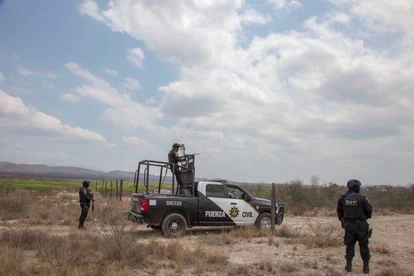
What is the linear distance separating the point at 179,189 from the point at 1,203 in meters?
10.7

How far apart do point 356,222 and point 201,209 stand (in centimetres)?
675

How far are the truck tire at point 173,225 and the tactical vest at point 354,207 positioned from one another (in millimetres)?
6587

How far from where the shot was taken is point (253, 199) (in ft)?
57.0

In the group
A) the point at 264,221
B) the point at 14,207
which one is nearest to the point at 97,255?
the point at 264,221

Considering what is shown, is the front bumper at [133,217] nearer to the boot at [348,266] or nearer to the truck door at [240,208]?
the truck door at [240,208]

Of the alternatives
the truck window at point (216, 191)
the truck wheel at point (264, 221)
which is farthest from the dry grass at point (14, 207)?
the truck wheel at point (264, 221)

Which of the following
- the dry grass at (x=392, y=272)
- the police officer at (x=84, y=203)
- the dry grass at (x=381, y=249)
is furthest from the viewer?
the police officer at (x=84, y=203)

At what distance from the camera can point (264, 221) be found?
17469 millimetres

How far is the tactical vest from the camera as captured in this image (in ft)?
34.0

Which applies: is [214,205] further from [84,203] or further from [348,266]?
[348,266]

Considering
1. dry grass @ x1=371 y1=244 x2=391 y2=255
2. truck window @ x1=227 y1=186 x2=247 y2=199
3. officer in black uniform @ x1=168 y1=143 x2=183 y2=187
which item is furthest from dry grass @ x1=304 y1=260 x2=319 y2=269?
officer in black uniform @ x1=168 y1=143 x2=183 y2=187

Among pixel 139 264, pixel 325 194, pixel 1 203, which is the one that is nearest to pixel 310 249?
pixel 139 264

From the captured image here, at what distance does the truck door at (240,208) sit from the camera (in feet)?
55.4

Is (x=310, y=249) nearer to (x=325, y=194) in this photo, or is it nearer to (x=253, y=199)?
(x=253, y=199)
